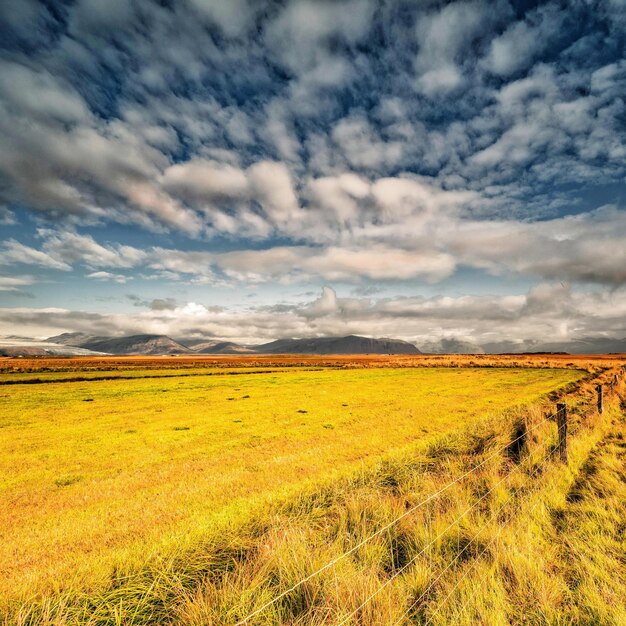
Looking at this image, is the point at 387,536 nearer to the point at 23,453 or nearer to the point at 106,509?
the point at 106,509

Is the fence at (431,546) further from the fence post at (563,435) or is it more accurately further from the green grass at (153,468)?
the green grass at (153,468)

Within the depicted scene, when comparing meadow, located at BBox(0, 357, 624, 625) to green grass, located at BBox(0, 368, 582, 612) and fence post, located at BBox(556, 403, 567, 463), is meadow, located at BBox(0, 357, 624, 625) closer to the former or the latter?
green grass, located at BBox(0, 368, 582, 612)

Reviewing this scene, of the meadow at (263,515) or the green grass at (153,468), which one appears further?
the green grass at (153,468)

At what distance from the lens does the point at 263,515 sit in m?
7.51

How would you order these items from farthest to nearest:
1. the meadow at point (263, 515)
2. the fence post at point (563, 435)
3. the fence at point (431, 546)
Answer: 1. the fence post at point (563, 435)
2. the meadow at point (263, 515)
3. the fence at point (431, 546)

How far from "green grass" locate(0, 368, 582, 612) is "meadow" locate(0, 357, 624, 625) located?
54 mm

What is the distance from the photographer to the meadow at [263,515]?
4336 millimetres

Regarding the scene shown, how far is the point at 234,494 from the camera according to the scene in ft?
29.1

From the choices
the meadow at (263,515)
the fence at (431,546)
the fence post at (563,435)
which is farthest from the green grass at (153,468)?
the fence post at (563,435)

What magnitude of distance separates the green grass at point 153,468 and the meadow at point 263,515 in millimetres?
54

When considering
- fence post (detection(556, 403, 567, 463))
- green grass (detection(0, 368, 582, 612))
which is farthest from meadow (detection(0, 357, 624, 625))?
fence post (detection(556, 403, 567, 463))

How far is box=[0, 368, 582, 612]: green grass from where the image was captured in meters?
6.07

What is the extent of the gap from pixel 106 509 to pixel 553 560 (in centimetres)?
912

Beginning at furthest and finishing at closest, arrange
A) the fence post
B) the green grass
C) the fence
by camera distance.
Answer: the fence post, the green grass, the fence
